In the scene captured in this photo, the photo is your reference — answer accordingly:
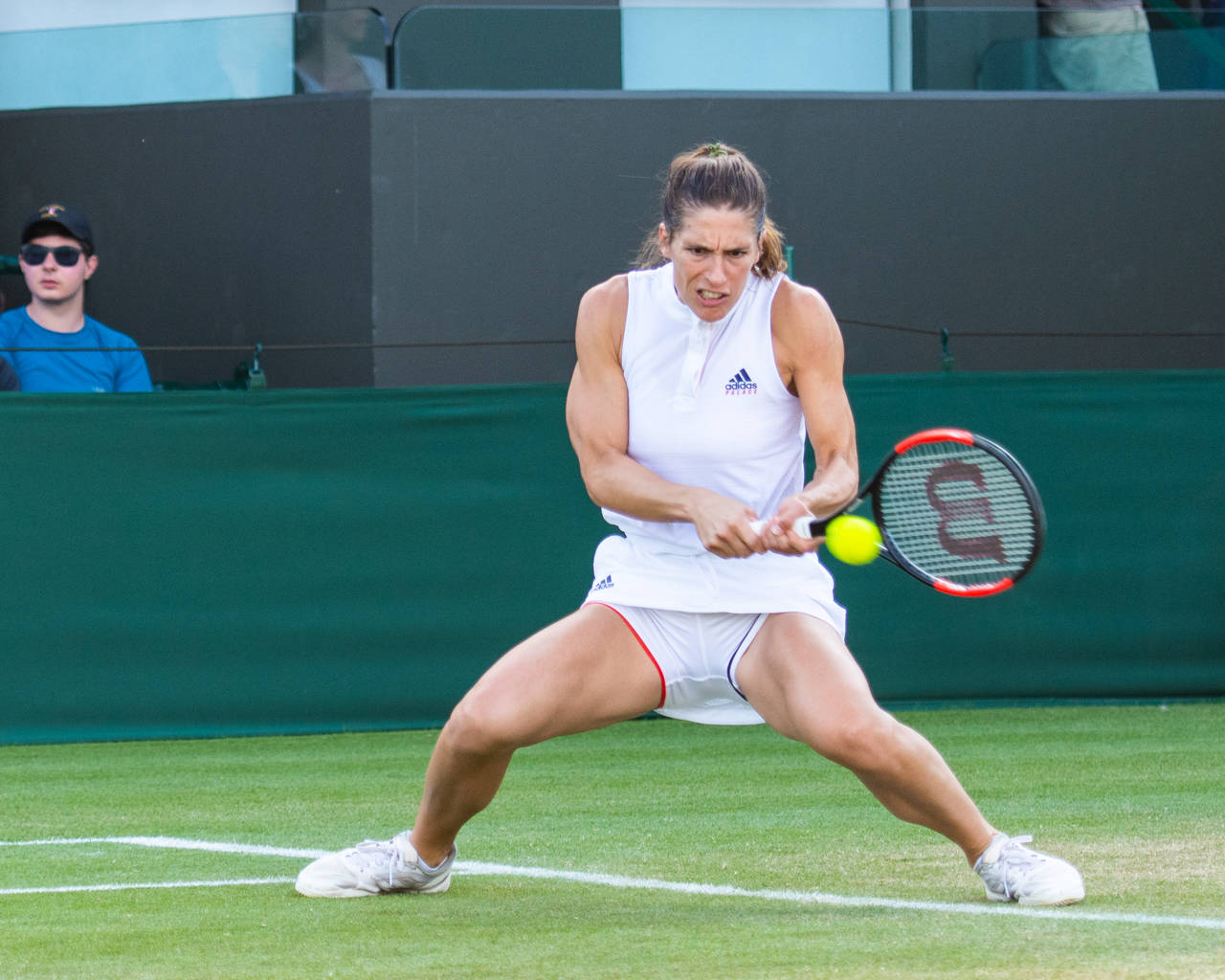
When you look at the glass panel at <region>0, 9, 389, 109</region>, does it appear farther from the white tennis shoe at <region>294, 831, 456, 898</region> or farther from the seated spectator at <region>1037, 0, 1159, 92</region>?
the white tennis shoe at <region>294, 831, 456, 898</region>

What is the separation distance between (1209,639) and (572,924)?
5.27 meters

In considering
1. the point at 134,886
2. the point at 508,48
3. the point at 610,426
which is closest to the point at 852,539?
the point at 610,426

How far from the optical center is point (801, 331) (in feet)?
13.6

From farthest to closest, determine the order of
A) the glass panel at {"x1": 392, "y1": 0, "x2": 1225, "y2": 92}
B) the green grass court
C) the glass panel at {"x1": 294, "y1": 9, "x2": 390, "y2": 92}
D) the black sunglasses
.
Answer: the glass panel at {"x1": 392, "y1": 0, "x2": 1225, "y2": 92} → the glass panel at {"x1": 294, "y1": 9, "x2": 390, "y2": 92} → the black sunglasses → the green grass court

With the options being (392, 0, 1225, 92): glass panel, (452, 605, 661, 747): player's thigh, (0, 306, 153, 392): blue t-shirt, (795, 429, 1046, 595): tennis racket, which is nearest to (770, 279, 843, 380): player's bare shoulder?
(795, 429, 1046, 595): tennis racket

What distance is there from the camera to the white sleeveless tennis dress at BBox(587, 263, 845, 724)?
Answer: 4148mm

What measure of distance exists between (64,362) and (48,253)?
0.45m

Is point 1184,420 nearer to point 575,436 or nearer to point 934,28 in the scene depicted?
point 934,28

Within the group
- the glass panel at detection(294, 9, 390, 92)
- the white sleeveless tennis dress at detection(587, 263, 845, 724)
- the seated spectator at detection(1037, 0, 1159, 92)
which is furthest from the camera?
the seated spectator at detection(1037, 0, 1159, 92)

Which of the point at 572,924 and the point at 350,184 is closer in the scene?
the point at 572,924

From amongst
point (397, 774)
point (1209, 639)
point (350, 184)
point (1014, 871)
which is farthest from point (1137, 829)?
point (350, 184)

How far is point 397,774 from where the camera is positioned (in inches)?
275

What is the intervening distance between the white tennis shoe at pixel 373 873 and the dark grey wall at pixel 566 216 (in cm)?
558

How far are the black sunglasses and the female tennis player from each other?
179 inches
